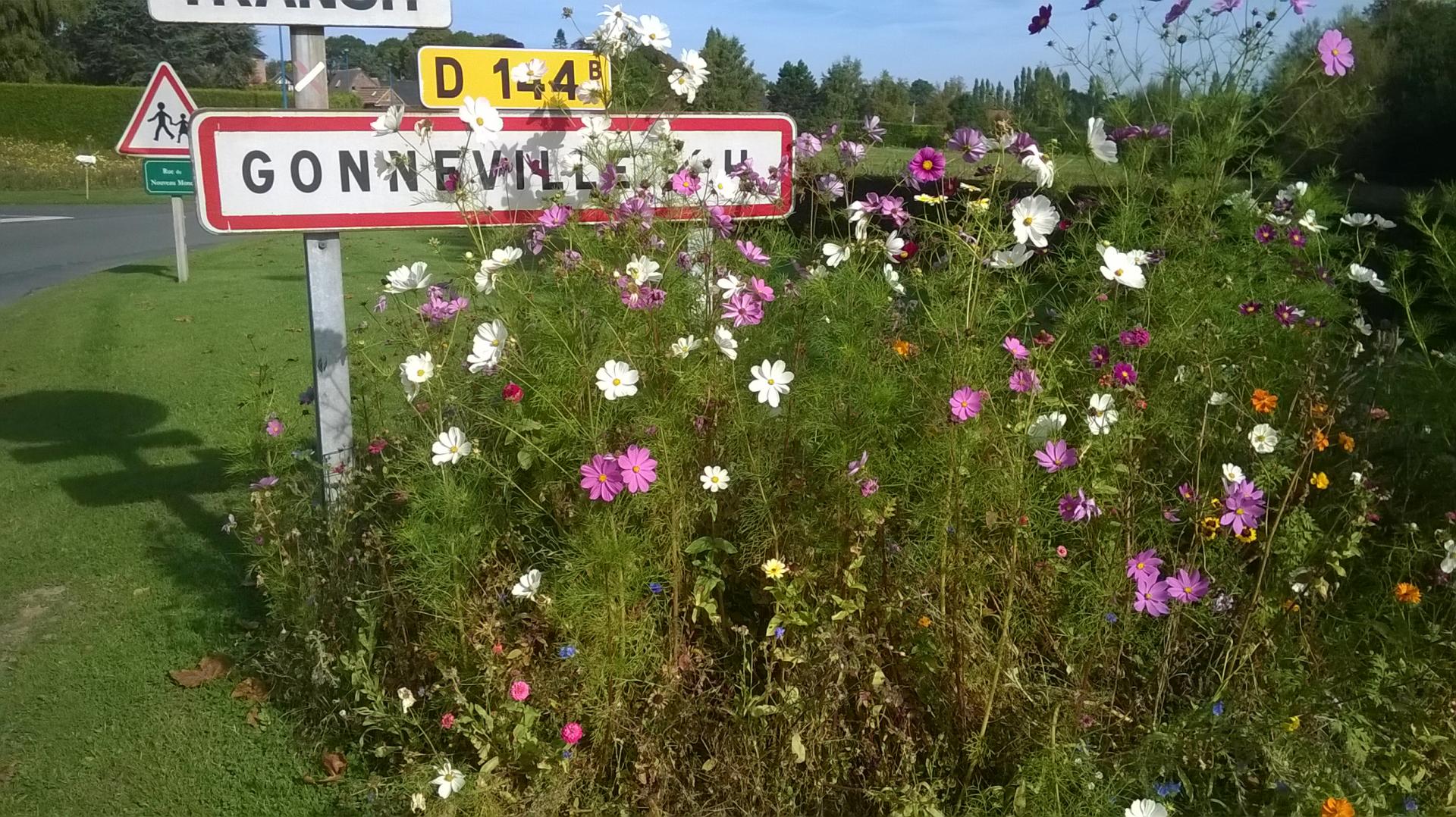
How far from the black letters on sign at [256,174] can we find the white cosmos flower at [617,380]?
3.78 feet

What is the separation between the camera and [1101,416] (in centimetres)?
203

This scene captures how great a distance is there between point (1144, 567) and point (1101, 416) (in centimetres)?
30

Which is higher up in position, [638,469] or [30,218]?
[638,469]

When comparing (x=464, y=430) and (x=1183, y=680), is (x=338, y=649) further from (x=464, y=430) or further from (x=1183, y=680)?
(x=1183, y=680)

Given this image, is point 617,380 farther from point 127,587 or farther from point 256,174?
point 127,587

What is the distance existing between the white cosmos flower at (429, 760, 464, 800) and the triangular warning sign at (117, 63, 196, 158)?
24.7 feet

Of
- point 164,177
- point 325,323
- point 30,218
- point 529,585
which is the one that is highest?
point 164,177

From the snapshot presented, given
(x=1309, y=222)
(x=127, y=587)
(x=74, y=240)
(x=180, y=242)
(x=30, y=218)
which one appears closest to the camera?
(x=1309, y=222)

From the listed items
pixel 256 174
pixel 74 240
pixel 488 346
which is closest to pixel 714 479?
pixel 488 346

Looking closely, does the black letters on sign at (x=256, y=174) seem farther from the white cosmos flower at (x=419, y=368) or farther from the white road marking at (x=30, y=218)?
the white road marking at (x=30, y=218)

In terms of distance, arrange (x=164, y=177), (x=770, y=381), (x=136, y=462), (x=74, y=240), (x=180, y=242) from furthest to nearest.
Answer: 1. (x=74, y=240)
2. (x=180, y=242)
3. (x=164, y=177)
4. (x=136, y=462)
5. (x=770, y=381)

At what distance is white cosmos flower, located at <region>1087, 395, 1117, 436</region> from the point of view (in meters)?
2.00

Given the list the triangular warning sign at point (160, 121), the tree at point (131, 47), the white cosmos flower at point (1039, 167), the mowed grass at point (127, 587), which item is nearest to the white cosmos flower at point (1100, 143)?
the white cosmos flower at point (1039, 167)

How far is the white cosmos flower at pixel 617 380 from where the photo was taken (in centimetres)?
198
